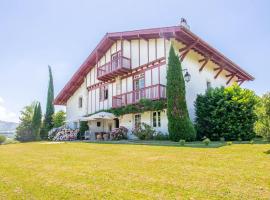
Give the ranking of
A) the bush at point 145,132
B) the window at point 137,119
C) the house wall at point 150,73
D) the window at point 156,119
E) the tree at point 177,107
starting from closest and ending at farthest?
the tree at point 177,107 < the bush at point 145,132 < the window at point 156,119 < the house wall at point 150,73 < the window at point 137,119

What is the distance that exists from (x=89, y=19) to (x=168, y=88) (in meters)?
6.73

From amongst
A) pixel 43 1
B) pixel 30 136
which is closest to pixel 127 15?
pixel 43 1

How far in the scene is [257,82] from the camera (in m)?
22.6

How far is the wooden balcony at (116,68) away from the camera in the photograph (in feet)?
60.7

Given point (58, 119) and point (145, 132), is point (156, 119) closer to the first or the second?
point (145, 132)

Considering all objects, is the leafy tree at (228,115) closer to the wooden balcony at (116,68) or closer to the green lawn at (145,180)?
the wooden balcony at (116,68)

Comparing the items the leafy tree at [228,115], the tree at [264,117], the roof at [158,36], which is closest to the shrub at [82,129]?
the roof at [158,36]

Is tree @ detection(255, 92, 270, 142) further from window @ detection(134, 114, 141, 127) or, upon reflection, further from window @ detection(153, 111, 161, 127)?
window @ detection(134, 114, 141, 127)

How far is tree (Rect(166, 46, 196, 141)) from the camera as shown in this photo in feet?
43.9

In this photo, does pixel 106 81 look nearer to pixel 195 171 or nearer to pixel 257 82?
pixel 257 82

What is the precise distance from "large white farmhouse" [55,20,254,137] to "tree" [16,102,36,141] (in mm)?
7500

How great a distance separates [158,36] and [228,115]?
6.91 metres

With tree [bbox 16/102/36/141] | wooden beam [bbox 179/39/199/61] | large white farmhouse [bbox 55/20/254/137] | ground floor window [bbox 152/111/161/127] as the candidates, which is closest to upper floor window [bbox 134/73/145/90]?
large white farmhouse [bbox 55/20/254/137]

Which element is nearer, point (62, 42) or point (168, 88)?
point (168, 88)
